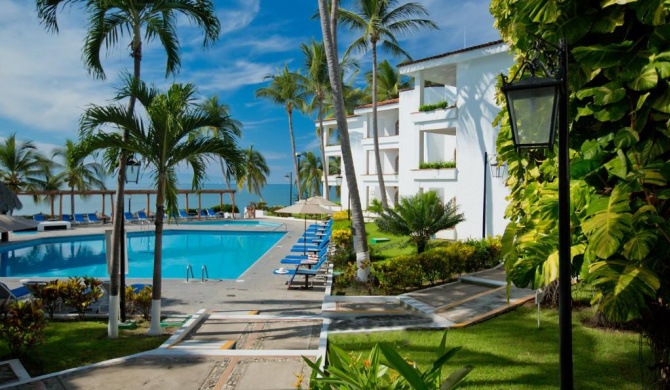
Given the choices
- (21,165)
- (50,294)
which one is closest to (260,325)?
(50,294)

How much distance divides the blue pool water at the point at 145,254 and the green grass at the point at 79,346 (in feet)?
28.3

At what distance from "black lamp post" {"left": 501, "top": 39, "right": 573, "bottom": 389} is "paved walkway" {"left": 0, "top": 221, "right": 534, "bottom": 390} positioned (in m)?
2.12

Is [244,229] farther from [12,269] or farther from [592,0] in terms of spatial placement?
[592,0]

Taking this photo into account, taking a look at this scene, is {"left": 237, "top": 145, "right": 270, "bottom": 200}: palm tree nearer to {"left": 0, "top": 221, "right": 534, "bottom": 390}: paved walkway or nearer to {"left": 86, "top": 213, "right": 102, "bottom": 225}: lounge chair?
{"left": 86, "top": 213, "right": 102, "bottom": 225}: lounge chair

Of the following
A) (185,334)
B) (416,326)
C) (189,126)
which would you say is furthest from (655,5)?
(185,334)

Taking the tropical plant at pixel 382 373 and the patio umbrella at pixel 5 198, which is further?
the patio umbrella at pixel 5 198

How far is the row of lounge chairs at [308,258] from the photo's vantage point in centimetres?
1340

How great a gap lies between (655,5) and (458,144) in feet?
59.9

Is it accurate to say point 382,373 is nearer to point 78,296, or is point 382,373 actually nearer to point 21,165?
point 78,296

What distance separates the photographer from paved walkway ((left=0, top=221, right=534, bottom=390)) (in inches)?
245

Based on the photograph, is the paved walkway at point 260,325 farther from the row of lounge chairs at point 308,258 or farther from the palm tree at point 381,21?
the palm tree at point 381,21

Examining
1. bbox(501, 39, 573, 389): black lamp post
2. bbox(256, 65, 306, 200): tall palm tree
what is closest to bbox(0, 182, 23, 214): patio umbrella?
bbox(501, 39, 573, 389): black lamp post

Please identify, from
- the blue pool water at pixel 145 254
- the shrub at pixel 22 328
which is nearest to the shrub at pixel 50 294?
the shrub at pixel 22 328

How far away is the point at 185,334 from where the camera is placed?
854cm
